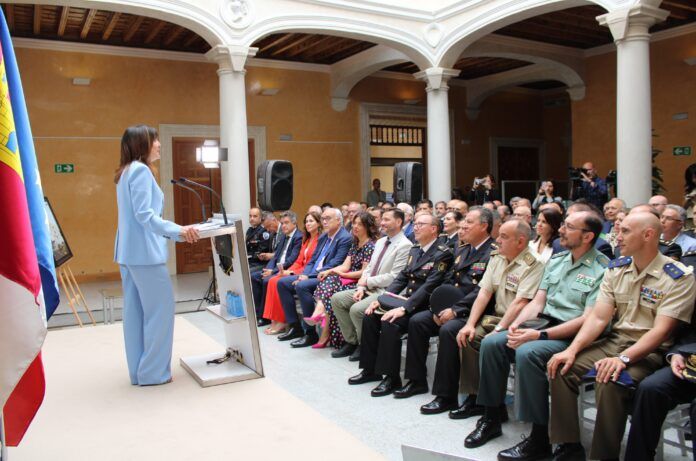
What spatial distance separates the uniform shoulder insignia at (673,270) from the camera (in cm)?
286

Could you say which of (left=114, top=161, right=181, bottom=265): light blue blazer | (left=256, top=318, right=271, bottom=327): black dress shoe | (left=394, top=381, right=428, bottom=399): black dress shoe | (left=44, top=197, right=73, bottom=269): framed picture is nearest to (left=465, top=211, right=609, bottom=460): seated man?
(left=394, top=381, right=428, bottom=399): black dress shoe

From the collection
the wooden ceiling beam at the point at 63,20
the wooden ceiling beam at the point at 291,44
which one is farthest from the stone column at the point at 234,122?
the wooden ceiling beam at the point at 291,44

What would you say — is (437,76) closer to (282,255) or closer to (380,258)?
(282,255)

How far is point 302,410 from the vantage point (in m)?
2.68

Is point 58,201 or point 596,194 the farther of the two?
point 58,201

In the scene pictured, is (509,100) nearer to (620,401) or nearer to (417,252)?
(417,252)

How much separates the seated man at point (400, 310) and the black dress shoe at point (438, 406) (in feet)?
1.50

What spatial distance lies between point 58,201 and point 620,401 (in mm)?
9641

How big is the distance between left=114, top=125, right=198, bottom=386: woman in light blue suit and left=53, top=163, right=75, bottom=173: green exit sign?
25.6 ft

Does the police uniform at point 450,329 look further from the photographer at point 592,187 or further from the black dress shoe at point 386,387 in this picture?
the photographer at point 592,187

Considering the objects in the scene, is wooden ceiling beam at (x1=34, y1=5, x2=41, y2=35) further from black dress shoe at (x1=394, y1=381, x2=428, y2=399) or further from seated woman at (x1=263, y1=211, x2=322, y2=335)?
black dress shoe at (x1=394, y1=381, x2=428, y2=399)

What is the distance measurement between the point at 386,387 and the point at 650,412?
1.95 meters

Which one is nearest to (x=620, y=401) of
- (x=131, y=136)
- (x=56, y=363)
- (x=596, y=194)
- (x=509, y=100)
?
(x=131, y=136)

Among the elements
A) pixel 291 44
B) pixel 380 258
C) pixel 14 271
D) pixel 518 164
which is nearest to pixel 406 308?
pixel 380 258
